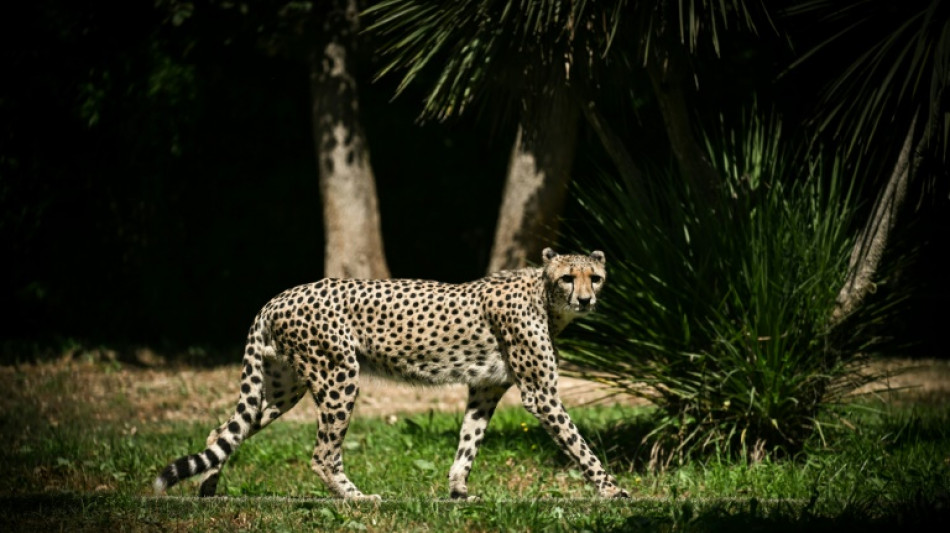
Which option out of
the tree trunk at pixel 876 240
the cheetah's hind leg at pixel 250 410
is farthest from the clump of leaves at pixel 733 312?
the cheetah's hind leg at pixel 250 410

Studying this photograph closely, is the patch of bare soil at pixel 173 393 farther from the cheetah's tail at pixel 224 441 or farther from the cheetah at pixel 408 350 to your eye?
the cheetah's tail at pixel 224 441

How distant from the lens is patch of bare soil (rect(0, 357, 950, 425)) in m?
11.0

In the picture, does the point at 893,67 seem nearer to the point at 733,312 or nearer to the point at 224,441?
the point at 733,312

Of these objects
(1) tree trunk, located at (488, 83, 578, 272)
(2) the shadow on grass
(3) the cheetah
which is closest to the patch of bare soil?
(1) tree trunk, located at (488, 83, 578, 272)

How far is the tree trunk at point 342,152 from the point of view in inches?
522

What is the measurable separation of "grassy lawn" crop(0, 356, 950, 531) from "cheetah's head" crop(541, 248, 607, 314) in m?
1.04

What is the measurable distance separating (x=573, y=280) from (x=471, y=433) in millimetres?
1100

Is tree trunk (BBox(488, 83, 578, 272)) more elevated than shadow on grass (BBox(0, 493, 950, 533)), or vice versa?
tree trunk (BBox(488, 83, 578, 272))

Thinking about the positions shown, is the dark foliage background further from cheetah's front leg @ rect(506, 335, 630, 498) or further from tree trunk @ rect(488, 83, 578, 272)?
cheetah's front leg @ rect(506, 335, 630, 498)

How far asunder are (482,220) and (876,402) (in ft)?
19.9

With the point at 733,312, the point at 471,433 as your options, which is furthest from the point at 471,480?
the point at 733,312

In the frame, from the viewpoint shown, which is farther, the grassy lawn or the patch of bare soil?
the patch of bare soil

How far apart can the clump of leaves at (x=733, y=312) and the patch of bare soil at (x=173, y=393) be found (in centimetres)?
251

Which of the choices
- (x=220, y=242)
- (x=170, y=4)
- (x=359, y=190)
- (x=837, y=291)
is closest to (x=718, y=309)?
(x=837, y=291)
